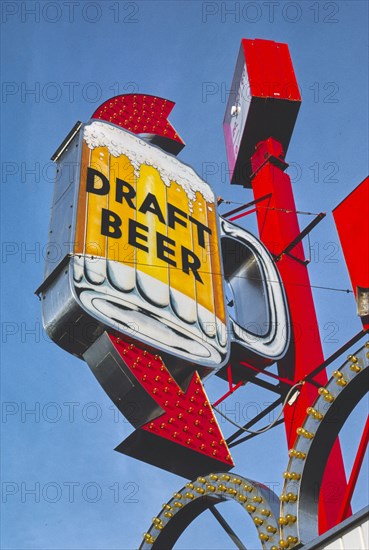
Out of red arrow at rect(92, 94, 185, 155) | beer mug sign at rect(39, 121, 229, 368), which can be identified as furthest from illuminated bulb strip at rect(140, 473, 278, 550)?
red arrow at rect(92, 94, 185, 155)

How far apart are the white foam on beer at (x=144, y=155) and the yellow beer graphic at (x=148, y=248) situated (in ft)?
0.07

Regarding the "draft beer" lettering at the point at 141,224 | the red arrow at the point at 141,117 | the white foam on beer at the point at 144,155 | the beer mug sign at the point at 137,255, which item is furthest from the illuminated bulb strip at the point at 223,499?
the red arrow at the point at 141,117

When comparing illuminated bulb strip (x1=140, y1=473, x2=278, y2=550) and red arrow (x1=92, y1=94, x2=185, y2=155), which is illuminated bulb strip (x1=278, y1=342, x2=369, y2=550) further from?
red arrow (x1=92, y1=94, x2=185, y2=155)

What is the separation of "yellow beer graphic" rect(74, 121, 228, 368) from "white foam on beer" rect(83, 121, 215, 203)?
2 cm

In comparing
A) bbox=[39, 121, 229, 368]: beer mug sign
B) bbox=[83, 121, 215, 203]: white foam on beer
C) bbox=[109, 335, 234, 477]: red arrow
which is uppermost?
bbox=[83, 121, 215, 203]: white foam on beer

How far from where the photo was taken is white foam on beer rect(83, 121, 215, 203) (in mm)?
13045

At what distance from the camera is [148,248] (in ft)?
39.2

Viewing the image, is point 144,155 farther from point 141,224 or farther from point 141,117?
point 141,117

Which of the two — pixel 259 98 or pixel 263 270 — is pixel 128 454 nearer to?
pixel 263 270

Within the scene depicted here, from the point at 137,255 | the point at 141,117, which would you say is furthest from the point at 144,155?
the point at 137,255

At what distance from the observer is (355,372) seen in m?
6.90

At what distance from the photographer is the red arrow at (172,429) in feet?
31.9

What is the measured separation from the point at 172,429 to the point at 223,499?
2.13m

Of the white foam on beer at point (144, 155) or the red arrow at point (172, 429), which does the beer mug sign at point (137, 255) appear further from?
the red arrow at point (172, 429)
